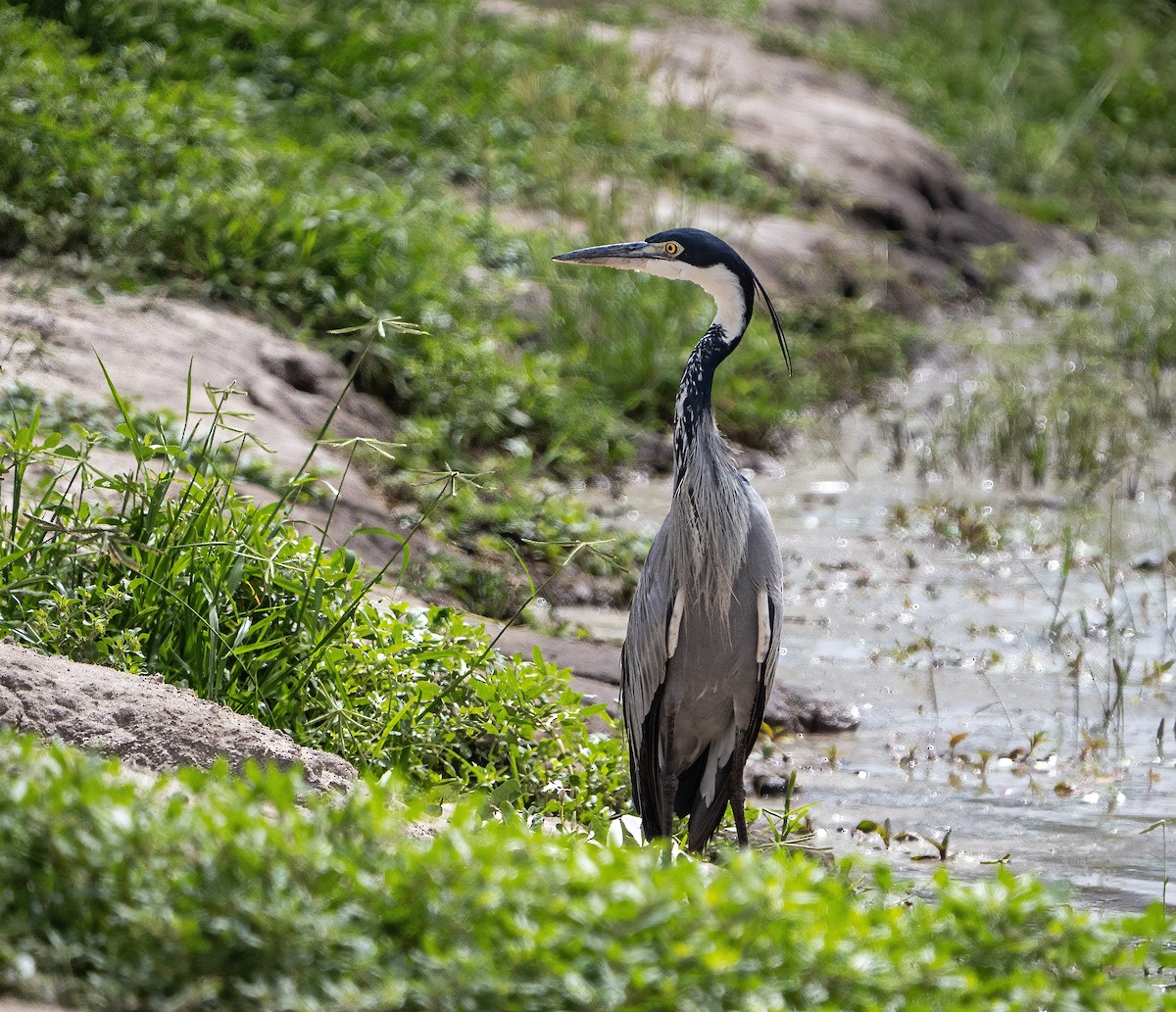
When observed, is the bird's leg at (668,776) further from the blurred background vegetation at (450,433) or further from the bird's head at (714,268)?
the bird's head at (714,268)

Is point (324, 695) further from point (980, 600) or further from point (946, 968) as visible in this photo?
point (980, 600)

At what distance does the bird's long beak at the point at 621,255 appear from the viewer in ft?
15.9

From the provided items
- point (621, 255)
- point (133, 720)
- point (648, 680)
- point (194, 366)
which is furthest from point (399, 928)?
point (194, 366)

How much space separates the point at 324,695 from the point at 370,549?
1.74 metres

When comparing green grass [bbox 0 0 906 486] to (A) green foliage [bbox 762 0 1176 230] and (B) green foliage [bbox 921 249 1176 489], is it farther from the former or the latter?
(A) green foliage [bbox 762 0 1176 230]

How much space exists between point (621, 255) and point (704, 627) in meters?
1.28

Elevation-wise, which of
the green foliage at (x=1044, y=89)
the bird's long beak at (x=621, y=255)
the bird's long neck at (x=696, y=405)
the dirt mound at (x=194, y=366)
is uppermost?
the green foliage at (x=1044, y=89)

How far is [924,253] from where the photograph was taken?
11328mm

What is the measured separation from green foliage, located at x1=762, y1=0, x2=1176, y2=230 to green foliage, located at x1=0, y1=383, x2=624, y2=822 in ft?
31.8

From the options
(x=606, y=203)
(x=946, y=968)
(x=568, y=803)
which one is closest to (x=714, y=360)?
(x=568, y=803)

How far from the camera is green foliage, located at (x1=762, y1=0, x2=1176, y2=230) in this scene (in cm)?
1341

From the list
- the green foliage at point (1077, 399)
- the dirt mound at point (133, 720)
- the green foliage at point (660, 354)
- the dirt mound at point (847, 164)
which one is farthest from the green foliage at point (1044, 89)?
the dirt mound at point (133, 720)

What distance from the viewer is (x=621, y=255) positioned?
16.2ft

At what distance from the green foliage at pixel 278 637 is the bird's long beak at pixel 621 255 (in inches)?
47.6
